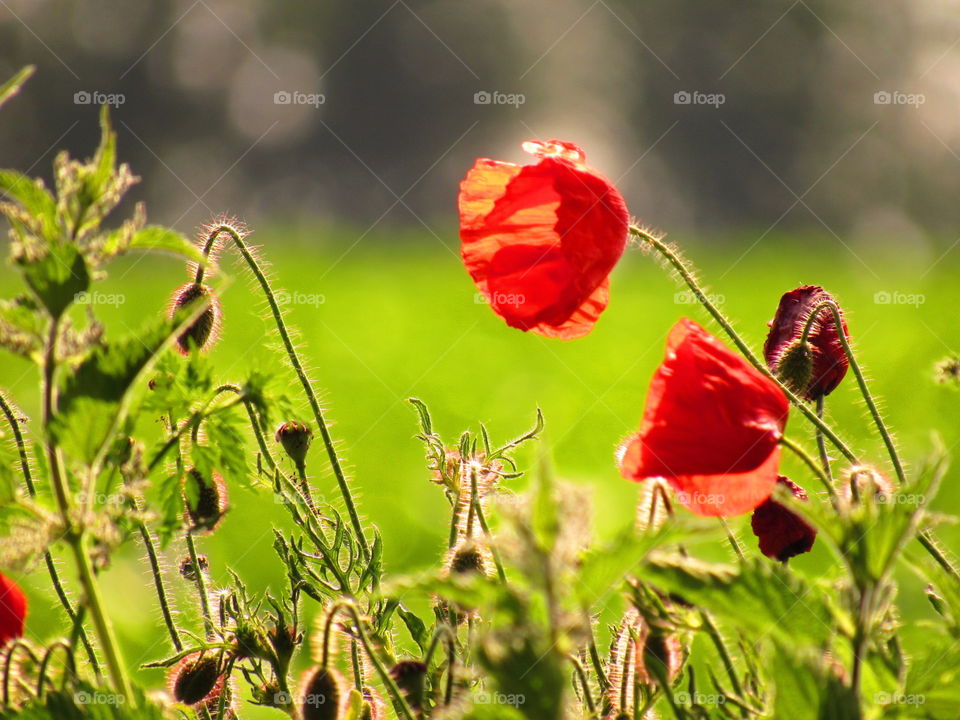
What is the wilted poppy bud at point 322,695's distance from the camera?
0.61 metres

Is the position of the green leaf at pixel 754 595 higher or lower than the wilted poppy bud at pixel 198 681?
higher

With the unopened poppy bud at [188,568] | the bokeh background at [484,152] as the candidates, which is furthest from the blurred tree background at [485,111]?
the unopened poppy bud at [188,568]

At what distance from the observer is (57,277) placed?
0.43 meters

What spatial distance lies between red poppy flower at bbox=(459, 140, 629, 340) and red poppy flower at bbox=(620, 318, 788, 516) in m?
0.17

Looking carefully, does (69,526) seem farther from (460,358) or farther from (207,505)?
(460,358)

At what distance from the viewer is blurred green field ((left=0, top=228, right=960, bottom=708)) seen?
1888 millimetres

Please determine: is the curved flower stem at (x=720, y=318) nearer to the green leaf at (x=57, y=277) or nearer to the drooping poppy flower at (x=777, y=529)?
the drooping poppy flower at (x=777, y=529)

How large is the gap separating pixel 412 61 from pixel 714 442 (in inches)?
339

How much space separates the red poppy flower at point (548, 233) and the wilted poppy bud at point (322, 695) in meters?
0.31

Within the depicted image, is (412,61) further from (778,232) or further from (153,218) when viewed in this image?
(778,232)

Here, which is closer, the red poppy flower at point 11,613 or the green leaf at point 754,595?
the green leaf at point 754,595

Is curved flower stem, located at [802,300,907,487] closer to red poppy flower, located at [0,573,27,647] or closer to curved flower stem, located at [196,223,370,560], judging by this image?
curved flower stem, located at [196,223,370,560]

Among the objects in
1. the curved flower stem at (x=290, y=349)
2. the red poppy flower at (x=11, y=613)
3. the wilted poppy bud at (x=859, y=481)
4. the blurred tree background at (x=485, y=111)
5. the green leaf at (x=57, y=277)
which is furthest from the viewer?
the blurred tree background at (x=485, y=111)

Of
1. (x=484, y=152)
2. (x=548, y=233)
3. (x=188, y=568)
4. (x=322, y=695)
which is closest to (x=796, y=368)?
(x=548, y=233)
